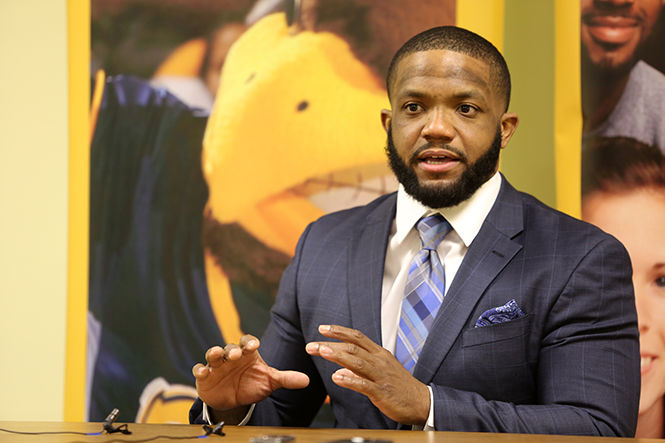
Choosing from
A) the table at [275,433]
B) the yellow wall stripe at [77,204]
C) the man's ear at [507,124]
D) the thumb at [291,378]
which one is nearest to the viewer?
the table at [275,433]

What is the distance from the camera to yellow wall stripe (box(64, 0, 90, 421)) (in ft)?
8.37

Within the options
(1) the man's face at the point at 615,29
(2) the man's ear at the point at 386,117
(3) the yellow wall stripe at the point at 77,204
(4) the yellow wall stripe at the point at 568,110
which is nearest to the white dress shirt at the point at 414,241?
(2) the man's ear at the point at 386,117

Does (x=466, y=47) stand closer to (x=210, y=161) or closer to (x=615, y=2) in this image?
(x=615, y=2)

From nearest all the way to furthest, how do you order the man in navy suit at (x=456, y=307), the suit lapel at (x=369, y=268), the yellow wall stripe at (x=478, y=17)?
the man in navy suit at (x=456, y=307) → the suit lapel at (x=369, y=268) → the yellow wall stripe at (x=478, y=17)

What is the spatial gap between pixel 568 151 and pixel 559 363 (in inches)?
34.7

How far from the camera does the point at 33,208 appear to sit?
2643 mm

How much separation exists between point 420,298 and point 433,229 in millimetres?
208

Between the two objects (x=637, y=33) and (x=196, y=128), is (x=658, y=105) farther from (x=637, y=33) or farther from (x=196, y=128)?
(x=196, y=128)

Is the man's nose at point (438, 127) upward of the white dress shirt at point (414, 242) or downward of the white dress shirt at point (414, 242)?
upward

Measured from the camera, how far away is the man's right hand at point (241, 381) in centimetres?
166

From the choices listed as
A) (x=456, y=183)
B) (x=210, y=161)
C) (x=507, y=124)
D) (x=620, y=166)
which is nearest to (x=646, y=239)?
(x=620, y=166)

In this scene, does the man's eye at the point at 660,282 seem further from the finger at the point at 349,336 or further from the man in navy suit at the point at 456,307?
the finger at the point at 349,336

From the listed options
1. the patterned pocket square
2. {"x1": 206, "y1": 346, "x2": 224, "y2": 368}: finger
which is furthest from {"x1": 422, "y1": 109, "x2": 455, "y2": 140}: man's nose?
{"x1": 206, "y1": 346, "x2": 224, "y2": 368}: finger

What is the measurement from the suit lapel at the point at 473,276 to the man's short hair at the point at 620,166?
1.58ft
